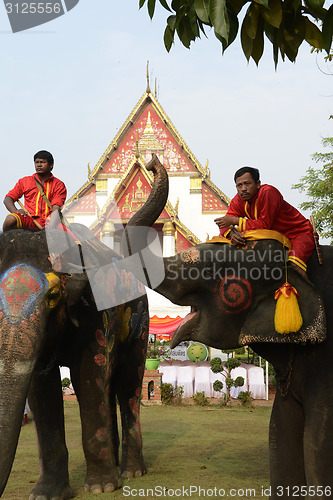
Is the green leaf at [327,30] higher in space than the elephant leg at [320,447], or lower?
higher

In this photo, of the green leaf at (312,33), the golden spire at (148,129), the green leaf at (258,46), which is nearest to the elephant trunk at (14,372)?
the green leaf at (258,46)

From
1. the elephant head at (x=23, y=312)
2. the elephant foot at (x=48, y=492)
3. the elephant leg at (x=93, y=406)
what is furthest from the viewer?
the elephant leg at (x=93, y=406)

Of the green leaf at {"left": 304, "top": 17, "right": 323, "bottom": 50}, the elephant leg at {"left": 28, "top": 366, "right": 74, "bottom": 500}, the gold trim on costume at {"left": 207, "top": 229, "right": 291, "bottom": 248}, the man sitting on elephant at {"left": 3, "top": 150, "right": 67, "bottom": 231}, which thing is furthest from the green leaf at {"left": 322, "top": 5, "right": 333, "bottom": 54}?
the elephant leg at {"left": 28, "top": 366, "right": 74, "bottom": 500}

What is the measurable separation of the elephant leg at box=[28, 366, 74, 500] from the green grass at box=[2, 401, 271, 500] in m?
0.25

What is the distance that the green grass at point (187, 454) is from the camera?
17.3ft

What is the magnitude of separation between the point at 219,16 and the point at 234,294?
1.32 metres

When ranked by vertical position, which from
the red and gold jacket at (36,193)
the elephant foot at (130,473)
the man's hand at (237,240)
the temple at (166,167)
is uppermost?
the temple at (166,167)

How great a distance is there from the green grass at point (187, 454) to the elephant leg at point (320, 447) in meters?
2.04

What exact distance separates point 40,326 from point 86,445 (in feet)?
5.01

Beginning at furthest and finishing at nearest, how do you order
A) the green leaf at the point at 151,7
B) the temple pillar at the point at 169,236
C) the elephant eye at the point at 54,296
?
the temple pillar at the point at 169,236 < the elephant eye at the point at 54,296 < the green leaf at the point at 151,7

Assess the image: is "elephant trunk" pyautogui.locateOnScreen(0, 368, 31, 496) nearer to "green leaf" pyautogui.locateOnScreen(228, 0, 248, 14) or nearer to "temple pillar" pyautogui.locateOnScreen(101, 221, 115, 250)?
"green leaf" pyautogui.locateOnScreen(228, 0, 248, 14)

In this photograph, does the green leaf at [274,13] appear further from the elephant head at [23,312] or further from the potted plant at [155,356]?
the potted plant at [155,356]

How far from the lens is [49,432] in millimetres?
4902

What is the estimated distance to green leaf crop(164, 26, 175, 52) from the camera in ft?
10.2
